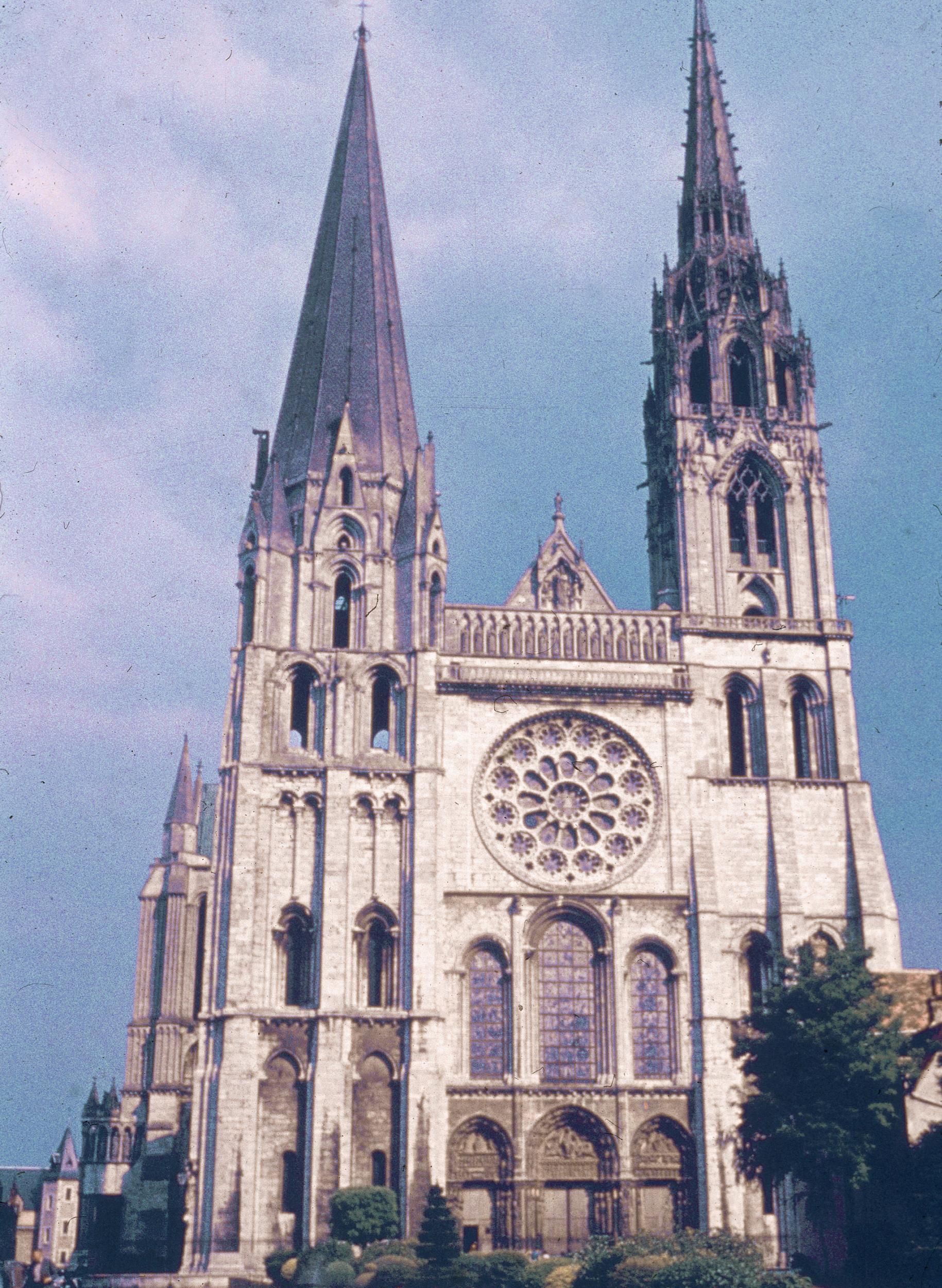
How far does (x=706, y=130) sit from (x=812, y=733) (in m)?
23.0

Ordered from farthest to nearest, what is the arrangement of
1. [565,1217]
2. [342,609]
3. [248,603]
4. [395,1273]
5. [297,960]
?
[342,609], [248,603], [297,960], [565,1217], [395,1273]

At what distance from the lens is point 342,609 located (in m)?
46.7

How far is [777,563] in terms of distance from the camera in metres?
47.6

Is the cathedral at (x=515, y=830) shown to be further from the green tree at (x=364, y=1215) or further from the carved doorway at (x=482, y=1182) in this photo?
the green tree at (x=364, y=1215)

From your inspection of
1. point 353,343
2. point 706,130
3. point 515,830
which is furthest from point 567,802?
point 706,130

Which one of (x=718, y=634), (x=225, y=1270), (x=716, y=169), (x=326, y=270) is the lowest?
(x=225, y=1270)

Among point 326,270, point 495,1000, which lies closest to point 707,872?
point 495,1000

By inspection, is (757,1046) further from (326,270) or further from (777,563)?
(326,270)

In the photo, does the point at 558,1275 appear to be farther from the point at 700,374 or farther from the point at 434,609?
the point at 700,374

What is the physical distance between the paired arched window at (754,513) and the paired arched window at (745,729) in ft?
13.8

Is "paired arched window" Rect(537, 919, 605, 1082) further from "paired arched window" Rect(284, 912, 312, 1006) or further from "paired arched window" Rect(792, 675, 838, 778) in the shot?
"paired arched window" Rect(792, 675, 838, 778)

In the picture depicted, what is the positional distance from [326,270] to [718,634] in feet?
60.6

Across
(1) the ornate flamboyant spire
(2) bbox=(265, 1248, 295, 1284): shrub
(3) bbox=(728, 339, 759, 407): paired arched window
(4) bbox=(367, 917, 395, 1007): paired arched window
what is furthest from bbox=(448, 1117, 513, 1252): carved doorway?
(1) the ornate flamboyant spire

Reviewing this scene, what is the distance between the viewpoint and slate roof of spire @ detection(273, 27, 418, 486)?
160 ft
